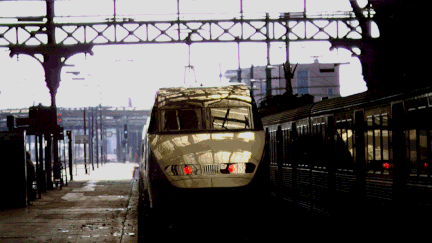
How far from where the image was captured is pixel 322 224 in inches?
567

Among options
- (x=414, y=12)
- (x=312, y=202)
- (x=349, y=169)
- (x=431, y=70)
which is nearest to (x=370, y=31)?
(x=414, y=12)

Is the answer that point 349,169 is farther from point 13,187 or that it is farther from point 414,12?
point 414,12

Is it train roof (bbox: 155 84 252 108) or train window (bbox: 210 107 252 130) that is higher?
train roof (bbox: 155 84 252 108)

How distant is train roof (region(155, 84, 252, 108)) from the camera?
12.5 meters

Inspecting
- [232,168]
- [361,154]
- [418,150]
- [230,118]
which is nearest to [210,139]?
[232,168]

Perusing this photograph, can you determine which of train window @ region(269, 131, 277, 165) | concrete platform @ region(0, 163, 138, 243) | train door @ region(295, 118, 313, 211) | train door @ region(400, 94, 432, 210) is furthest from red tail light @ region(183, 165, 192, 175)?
train window @ region(269, 131, 277, 165)

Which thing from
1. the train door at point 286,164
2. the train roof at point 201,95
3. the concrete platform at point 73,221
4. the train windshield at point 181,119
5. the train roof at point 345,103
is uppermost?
the train roof at point 201,95

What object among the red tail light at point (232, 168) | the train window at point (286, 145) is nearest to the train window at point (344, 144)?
the red tail light at point (232, 168)

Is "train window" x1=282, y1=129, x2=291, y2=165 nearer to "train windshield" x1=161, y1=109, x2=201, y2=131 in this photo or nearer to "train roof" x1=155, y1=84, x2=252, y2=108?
"train roof" x1=155, y1=84, x2=252, y2=108

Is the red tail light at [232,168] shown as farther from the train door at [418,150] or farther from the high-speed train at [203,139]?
the train door at [418,150]

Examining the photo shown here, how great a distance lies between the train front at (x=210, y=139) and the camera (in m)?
11.1

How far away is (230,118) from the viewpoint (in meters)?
12.2

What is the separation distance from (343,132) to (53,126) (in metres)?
13.5

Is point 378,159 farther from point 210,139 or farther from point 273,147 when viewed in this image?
point 273,147
